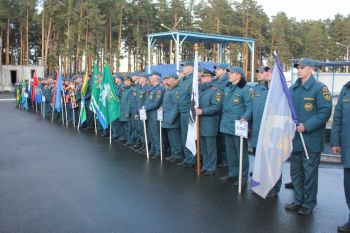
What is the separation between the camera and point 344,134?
4570 millimetres

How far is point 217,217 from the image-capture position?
4949 millimetres

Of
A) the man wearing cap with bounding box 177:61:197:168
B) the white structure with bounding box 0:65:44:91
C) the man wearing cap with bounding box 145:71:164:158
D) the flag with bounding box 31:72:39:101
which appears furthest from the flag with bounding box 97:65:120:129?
the white structure with bounding box 0:65:44:91

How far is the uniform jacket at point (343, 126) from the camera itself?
14.8ft

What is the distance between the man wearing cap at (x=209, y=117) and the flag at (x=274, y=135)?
6.11 feet

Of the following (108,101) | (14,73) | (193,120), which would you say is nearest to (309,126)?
(193,120)

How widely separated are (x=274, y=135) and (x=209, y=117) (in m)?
2.08

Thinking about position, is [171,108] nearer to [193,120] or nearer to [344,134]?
[193,120]

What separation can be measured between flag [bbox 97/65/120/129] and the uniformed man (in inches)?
278

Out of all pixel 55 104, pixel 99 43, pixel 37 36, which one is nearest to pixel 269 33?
pixel 99 43

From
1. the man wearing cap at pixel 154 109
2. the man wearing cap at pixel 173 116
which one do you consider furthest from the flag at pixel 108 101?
the man wearing cap at pixel 173 116

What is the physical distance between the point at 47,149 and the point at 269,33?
59.6 m

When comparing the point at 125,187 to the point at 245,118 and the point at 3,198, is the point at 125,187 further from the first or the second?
the point at 245,118

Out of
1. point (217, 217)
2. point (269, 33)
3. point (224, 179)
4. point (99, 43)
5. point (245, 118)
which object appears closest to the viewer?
point (217, 217)

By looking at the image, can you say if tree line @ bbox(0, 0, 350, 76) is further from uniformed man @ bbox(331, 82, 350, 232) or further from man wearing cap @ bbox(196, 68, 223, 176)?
uniformed man @ bbox(331, 82, 350, 232)
